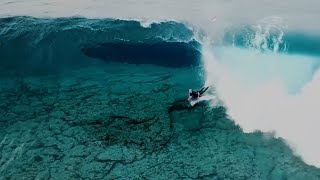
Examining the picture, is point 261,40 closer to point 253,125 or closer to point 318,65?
point 318,65

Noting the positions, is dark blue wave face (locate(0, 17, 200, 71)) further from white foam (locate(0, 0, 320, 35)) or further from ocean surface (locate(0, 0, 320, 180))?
white foam (locate(0, 0, 320, 35))

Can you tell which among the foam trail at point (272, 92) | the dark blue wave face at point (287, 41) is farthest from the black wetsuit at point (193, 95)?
the dark blue wave face at point (287, 41)

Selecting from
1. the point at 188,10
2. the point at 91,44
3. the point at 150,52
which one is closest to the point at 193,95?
the point at 150,52

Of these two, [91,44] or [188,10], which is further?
[188,10]

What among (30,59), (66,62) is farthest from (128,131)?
(30,59)

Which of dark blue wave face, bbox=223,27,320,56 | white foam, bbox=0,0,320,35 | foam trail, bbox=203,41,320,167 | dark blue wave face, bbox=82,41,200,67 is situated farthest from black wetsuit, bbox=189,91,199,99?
white foam, bbox=0,0,320,35

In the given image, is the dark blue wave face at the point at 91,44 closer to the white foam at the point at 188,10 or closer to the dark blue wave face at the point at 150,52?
the dark blue wave face at the point at 150,52

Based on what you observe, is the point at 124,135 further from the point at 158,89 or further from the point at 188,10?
the point at 188,10
